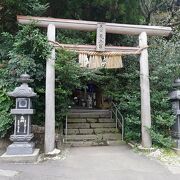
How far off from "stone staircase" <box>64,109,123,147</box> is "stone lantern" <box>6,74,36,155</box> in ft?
7.30

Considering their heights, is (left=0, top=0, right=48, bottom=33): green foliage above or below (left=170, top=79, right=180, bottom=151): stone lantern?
above

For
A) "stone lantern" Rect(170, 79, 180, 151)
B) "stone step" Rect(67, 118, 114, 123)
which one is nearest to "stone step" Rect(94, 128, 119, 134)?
"stone step" Rect(67, 118, 114, 123)

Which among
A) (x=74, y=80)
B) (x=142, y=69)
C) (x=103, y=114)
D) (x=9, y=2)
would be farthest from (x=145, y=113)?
(x=9, y=2)

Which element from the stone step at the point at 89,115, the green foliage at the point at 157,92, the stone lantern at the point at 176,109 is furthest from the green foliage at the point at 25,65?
the stone lantern at the point at 176,109

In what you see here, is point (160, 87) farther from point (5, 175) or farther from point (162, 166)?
point (5, 175)

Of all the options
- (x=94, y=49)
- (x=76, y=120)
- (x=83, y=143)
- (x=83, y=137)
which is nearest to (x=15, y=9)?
(x=94, y=49)

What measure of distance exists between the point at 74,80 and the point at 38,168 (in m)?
3.49

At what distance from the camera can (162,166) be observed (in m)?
6.70

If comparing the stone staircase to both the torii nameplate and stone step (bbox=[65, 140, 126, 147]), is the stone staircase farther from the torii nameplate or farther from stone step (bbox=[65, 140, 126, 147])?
the torii nameplate

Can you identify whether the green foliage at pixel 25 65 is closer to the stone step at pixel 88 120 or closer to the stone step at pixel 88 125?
the stone step at pixel 88 125

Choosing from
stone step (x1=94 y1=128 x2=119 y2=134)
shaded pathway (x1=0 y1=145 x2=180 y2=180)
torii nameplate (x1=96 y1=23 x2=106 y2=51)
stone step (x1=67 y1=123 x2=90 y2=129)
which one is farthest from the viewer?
stone step (x1=67 y1=123 x2=90 y2=129)

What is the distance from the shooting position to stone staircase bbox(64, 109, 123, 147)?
941 centimetres

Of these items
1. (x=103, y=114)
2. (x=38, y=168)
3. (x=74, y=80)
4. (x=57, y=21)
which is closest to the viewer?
(x=38, y=168)

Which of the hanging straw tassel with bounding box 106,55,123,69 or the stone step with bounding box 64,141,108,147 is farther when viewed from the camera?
the stone step with bounding box 64,141,108,147
